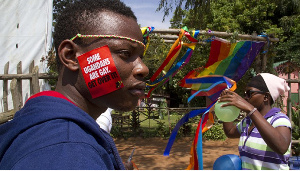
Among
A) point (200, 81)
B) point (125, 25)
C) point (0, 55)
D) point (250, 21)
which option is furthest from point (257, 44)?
point (250, 21)

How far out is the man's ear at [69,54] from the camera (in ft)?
3.38

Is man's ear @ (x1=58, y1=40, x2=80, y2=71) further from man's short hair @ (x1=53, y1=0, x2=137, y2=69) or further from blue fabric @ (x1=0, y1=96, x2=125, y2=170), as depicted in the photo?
blue fabric @ (x1=0, y1=96, x2=125, y2=170)

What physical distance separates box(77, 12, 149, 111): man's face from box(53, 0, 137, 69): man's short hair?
35 mm

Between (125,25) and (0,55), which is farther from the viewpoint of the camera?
(0,55)

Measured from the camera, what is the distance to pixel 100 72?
107cm

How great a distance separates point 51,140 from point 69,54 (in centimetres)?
45

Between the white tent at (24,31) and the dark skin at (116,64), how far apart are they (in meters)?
3.94

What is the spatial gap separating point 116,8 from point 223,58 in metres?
Result: 3.25

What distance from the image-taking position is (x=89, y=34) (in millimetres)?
1037

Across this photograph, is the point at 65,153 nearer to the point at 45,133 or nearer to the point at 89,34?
the point at 45,133

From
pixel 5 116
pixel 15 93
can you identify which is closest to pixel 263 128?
pixel 5 116

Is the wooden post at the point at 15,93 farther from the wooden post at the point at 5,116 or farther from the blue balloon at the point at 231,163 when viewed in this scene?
the blue balloon at the point at 231,163

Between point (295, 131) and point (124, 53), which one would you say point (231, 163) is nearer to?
point (124, 53)

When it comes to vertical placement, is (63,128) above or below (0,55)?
below
